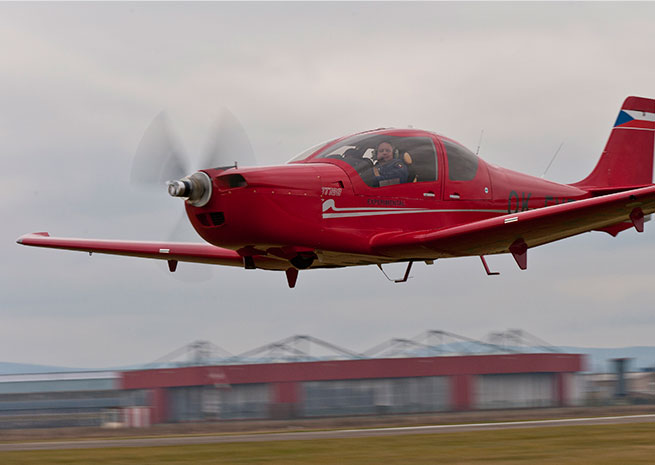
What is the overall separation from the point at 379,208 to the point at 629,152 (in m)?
8.12

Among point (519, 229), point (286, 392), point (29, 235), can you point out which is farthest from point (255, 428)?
point (286, 392)

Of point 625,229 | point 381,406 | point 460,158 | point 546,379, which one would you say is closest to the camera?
point 460,158

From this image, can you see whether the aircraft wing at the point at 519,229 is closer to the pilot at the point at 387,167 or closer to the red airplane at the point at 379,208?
the red airplane at the point at 379,208

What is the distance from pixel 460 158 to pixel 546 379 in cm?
7178

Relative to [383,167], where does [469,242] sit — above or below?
below

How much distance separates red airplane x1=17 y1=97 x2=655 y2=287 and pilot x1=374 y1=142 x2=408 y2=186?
2 centimetres

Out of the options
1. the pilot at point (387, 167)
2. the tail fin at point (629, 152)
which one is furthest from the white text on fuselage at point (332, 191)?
the tail fin at point (629, 152)

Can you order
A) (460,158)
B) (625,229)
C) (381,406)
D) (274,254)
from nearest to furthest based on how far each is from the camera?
(274,254) < (460,158) < (625,229) < (381,406)

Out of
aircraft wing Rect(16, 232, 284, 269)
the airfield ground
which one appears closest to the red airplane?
aircraft wing Rect(16, 232, 284, 269)

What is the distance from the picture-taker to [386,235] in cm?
1457

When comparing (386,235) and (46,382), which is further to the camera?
(46,382)

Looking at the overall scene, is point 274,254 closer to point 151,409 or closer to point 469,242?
point 469,242

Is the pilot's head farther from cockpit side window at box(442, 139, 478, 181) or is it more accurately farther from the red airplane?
cockpit side window at box(442, 139, 478, 181)

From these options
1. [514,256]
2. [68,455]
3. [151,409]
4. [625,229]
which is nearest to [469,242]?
[514,256]
